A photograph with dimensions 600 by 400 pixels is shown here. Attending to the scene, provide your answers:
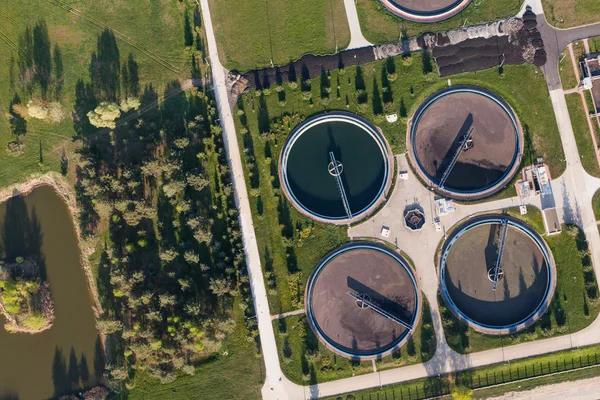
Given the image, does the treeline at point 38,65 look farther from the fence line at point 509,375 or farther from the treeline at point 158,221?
the fence line at point 509,375

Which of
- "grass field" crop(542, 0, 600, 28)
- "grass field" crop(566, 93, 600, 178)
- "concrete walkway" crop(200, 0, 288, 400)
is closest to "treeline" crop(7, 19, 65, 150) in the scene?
"concrete walkway" crop(200, 0, 288, 400)

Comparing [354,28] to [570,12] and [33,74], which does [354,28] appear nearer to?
[570,12]

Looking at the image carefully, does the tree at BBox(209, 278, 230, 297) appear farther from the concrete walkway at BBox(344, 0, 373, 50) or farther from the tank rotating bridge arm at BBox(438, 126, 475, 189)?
the concrete walkway at BBox(344, 0, 373, 50)

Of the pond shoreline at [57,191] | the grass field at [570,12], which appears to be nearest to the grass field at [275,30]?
the grass field at [570,12]

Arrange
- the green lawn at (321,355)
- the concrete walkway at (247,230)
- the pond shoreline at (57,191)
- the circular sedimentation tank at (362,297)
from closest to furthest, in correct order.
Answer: the green lawn at (321,355)
the circular sedimentation tank at (362,297)
the concrete walkway at (247,230)
the pond shoreline at (57,191)

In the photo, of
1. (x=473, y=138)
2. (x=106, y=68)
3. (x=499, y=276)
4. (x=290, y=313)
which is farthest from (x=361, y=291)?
(x=106, y=68)
